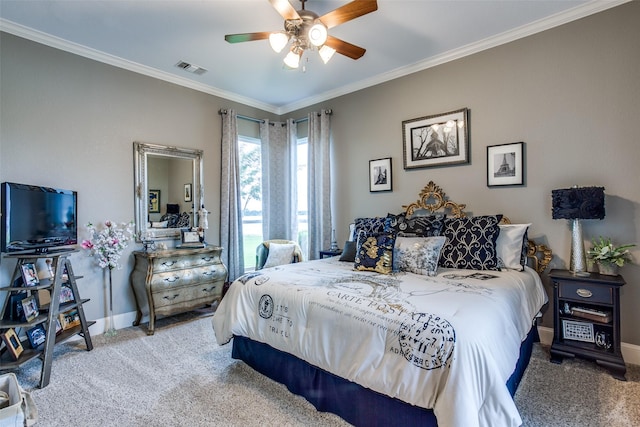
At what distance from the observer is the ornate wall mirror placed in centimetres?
367

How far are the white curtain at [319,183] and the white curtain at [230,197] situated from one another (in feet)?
3.46

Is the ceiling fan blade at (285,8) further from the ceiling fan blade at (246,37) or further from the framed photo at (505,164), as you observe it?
the framed photo at (505,164)

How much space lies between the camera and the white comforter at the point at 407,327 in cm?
141

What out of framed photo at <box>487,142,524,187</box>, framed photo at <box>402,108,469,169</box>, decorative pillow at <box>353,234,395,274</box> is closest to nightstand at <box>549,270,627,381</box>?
framed photo at <box>487,142,524,187</box>

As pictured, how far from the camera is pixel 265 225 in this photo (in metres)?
4.91

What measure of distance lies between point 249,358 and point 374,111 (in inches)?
127

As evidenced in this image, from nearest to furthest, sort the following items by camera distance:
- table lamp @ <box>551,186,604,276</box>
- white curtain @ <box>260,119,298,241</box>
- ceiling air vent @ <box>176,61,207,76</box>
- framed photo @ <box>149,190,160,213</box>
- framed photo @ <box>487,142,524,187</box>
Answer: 1. table lamp @ <box>551,186,604,276</box>
2. framed photo @ <box>487,142,524,187</box>
3. ceiling air vent @ <box>176,61,207,76</box>
4. framed photo @ <box>149,190,160,213</box>
5. white curtain @ <box>260,119,298,241</box>

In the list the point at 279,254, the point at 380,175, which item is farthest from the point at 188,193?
the point at 380,175

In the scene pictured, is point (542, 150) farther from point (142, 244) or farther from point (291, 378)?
point (142, 244)

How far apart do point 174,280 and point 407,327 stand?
281 cm

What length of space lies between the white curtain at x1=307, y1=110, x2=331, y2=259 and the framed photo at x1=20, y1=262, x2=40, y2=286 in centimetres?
299

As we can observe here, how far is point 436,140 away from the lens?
3.56m

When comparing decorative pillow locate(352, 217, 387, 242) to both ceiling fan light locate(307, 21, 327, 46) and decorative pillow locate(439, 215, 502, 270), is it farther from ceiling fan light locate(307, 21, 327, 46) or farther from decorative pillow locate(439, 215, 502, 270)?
ceiling fan light locate(307, 21, 327, 46)

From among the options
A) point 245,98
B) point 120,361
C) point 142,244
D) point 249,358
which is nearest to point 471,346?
point 249,358
